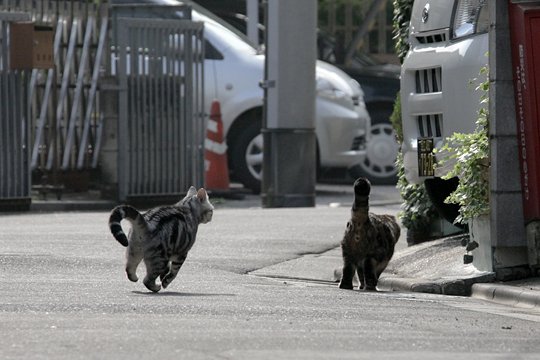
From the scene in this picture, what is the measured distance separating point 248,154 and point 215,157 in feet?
1.35

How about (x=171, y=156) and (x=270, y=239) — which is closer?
(x=270, y=239)

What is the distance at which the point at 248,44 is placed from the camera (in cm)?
2244

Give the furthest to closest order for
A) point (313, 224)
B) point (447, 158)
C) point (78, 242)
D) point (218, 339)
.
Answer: point (313, 224) → point (78, 242) → point (447, 158) → point (218, 339)

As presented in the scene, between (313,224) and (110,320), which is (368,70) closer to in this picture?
(313,224)

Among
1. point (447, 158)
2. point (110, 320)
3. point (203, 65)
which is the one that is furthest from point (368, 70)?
point (110, 320)

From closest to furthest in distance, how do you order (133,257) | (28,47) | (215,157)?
1. (133,257)
2. (28,47)
3. (215,157)

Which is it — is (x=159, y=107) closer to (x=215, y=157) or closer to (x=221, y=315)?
(x=215, y=157)

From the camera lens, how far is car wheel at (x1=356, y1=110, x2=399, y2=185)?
78.6ft

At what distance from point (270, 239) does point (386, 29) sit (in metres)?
23.2

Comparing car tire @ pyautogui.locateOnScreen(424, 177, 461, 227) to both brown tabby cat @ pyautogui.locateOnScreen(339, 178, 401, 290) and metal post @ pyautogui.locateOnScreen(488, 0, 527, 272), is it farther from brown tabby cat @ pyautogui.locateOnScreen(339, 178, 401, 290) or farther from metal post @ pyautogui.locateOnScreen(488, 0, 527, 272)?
metal post @ pyautogui.locateOnScreen(488, 0, 527, 272)

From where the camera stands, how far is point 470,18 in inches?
500

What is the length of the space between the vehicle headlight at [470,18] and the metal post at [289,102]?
25.1 feet

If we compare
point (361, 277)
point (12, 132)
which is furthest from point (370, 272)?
point (12, 132)

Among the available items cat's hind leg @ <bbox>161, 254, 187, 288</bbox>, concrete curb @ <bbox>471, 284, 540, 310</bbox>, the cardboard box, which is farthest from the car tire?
the cardboard box
